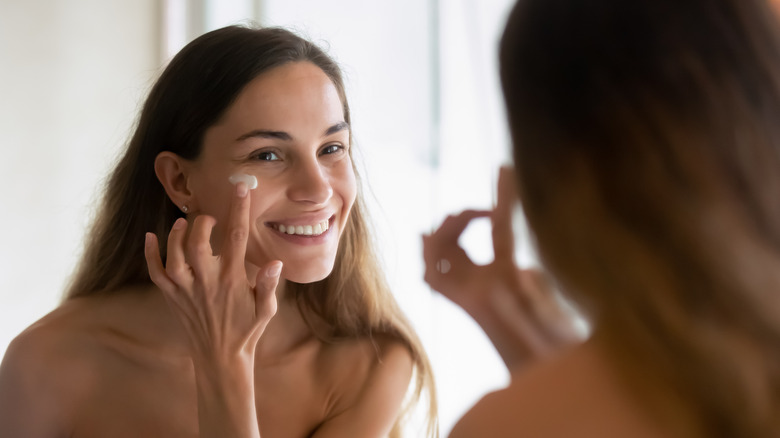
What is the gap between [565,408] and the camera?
0.55 meters

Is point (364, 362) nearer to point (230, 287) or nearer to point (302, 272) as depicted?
point (302, 272)

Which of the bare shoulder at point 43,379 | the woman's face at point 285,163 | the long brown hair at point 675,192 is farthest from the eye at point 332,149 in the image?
the long brown hair at point 675,192

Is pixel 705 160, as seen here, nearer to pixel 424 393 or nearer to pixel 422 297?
pixel 424 393

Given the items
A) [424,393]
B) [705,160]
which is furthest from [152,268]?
[705,160]

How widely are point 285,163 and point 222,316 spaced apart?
269 millimetres

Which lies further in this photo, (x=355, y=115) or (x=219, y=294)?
(x=355, y=115)

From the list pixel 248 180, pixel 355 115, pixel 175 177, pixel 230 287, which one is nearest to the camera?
pixel 230 287

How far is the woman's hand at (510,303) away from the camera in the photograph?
0.65 m

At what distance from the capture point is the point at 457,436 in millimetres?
561

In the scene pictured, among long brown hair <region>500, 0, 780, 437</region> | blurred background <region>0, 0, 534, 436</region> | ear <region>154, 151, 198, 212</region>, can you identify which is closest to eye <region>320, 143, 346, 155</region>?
ear <region>154, 151, 198, 212</region>

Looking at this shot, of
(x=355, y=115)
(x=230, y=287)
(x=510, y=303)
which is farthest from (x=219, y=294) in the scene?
(x=355, y=115)

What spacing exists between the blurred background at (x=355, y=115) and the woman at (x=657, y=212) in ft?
4.71

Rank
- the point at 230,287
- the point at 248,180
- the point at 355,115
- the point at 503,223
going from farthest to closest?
the point at 355,115
the point at 248,180
the point at 230,287
the point at 503,223

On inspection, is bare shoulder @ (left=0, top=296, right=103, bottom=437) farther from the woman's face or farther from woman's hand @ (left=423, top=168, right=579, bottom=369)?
woman's hand @ (left=423, top=168, right=579, bottom=369)
